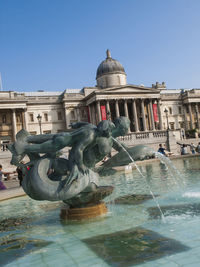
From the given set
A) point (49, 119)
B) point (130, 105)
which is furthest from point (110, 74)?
point (49, 119)

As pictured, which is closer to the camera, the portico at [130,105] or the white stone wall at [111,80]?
the portico at [130,105]

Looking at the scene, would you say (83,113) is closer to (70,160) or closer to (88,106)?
(88,106)

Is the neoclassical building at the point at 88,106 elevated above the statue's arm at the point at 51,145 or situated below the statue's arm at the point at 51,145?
above

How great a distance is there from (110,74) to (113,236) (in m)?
52.4

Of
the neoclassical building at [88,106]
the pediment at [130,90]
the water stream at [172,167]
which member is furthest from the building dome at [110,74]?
the water stream at [172,167]

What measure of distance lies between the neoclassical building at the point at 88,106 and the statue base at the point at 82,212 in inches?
1708

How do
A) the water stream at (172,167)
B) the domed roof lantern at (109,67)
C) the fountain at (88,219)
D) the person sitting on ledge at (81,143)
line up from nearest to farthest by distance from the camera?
the fountain at (88,219) → the person sitting on ledge at (81,143) → the water stream at (172,167) → the domed roof lantern at (109,67)

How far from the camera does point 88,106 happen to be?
53906 millimetres

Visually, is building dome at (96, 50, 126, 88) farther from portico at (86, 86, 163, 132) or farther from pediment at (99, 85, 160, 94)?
portico at (86, 86, 163, 132)

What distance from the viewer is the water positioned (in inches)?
151

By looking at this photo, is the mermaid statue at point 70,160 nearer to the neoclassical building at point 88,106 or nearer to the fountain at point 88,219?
the fountain at point 88,219

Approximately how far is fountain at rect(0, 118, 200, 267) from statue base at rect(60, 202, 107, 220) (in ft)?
0.07

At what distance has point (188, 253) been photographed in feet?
12.2

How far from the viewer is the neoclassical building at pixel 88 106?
49.7m
